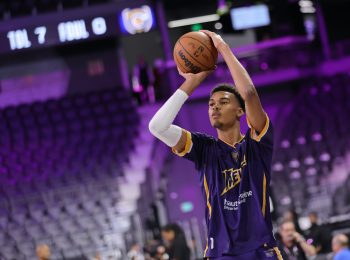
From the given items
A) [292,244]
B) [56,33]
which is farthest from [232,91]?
[56,33]

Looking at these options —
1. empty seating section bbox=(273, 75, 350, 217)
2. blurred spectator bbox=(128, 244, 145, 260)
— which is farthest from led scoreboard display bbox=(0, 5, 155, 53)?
blurred spectator bbox=(128, 244, 145, 260)

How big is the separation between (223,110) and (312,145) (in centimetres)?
1265

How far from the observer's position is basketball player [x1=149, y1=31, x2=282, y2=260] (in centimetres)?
A: 353

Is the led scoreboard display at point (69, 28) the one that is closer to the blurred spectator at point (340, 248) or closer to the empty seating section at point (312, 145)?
the empty seating section at point (312, 145)

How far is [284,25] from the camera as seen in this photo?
17344 mm

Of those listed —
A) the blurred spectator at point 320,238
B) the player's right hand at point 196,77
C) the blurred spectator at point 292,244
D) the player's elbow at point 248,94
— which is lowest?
the blurred spectator at point 320,238

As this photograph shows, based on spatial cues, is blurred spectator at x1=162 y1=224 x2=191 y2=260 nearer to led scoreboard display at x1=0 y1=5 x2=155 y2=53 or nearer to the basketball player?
the basketball player

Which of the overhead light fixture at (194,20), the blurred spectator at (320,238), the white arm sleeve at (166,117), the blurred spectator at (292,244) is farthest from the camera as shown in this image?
the overhead light fixture at (194,20)

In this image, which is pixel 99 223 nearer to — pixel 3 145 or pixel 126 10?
pixel 3 145

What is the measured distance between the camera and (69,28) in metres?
15.8

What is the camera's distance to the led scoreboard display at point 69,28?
1565cm

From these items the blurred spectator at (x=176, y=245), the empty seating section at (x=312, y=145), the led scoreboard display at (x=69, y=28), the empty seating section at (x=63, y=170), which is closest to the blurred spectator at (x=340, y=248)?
the blurred spectator at (x=176, y=245)

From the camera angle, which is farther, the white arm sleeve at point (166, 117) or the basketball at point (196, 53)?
the basketball at point (196, 53)

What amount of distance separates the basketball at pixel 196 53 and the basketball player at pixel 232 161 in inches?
2.0
